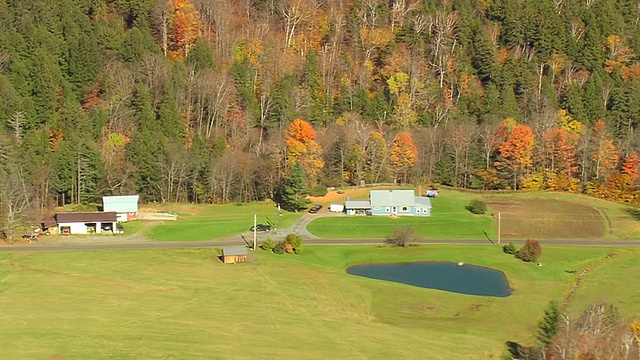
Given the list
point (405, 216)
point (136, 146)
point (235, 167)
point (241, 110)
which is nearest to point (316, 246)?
point (405, 216)

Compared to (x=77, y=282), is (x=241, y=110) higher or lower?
higher

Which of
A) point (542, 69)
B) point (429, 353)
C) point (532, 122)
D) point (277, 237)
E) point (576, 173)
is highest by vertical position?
A: point (542, 69)

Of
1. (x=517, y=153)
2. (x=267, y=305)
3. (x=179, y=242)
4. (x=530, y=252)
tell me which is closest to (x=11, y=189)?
(x=179, y=242)

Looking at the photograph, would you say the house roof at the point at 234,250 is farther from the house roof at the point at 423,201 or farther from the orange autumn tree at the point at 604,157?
the orange autumn tree at the point at 604,157

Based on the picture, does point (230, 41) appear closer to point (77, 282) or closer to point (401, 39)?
point (401, 39)

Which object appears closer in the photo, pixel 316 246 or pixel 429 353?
pixel 429 353

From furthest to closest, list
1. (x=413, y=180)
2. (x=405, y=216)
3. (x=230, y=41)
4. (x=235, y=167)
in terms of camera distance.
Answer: (x=230, y=41) < (x=413, y=180) < (x=235, y=167) < (x=405, y=216)

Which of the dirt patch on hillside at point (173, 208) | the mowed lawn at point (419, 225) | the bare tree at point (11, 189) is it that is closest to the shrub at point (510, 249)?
the mowed lawn at point (419, 225)

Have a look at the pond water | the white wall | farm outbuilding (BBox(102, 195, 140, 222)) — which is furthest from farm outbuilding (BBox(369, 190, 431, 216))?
the white wall
